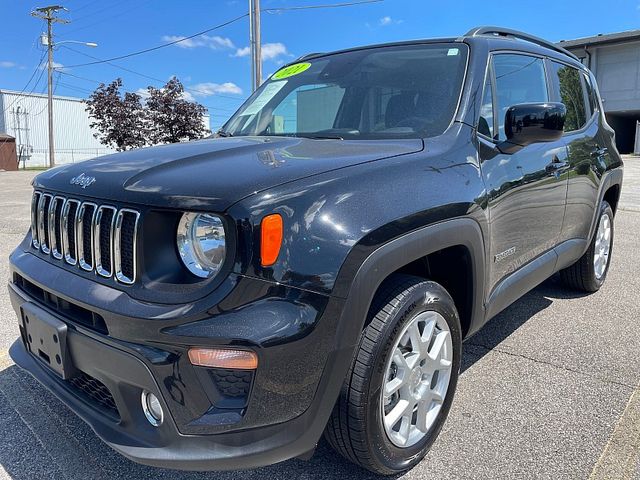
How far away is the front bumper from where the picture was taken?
1668 millimetres

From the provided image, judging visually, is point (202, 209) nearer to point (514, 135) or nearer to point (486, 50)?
point (514, 135)

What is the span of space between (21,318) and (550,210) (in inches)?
113

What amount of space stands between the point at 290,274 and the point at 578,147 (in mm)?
2845

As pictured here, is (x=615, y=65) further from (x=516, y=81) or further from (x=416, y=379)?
(x=416, y=379)

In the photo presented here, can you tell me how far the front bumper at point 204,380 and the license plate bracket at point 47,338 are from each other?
0.53 feet

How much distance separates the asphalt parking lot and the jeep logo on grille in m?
1.18

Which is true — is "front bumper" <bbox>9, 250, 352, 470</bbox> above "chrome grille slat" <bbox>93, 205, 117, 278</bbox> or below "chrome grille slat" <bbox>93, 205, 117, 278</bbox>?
below

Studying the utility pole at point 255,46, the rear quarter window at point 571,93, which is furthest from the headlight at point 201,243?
the utility pole at point 255,46

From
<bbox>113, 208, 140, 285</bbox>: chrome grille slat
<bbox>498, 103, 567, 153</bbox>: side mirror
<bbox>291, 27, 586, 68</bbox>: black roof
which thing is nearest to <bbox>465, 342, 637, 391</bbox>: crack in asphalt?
<bbox>498, 103, 567, 153</bbox>: side mirror

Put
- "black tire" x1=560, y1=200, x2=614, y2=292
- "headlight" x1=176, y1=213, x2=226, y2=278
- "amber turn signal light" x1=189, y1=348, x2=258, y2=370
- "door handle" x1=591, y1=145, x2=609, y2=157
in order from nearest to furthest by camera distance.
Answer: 1. "amber turn signal light" x1=189, y1=348, x2=258, y2=370
2. "headlight" x1=176, y1=213, x2=226, y2=278
3. "door handle" x1=591, y1=145, x2=609, y2=157
4. "black tire" x1=560, y1=200, x2=614, y2=292

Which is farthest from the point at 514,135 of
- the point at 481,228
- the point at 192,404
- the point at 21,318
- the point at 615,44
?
the point at 615,44

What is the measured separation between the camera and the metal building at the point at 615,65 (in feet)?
115

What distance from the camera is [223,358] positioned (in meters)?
1.67

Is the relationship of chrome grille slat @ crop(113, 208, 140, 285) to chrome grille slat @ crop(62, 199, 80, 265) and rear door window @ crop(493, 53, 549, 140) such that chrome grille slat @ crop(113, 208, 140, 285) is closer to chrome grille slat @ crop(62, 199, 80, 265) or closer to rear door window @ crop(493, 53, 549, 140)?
chrome grille slat @ crop(62, 199, 80, 265)
